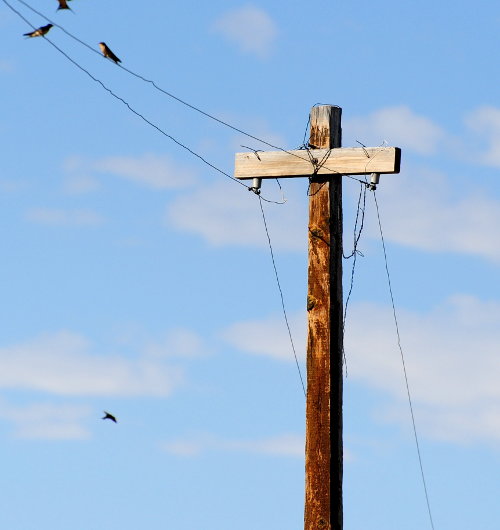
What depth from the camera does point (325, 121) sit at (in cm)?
1505

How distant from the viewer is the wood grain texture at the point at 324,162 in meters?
14.7

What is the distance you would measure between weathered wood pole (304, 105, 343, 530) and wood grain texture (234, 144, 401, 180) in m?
0.08

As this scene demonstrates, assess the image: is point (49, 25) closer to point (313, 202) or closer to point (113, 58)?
point (113, 58)

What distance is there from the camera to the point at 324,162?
14.9 meters

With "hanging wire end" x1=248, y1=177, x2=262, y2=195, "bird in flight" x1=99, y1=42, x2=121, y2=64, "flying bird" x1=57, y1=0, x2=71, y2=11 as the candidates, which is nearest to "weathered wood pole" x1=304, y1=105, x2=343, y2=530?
"hanging wire end" x1=248, y1=177, x2=262, y2=195

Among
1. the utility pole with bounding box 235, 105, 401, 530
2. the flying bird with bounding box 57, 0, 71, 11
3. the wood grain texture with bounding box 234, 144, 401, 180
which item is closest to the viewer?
the flying bird with bounding box 57, 0, 71, 11

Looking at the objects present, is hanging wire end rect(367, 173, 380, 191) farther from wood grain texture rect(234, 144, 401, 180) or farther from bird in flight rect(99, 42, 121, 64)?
bird in flight rect(99, 42, 121, 64)

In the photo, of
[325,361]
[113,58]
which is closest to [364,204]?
[325,361]

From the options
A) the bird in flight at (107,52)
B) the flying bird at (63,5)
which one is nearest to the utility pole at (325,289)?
the bird in flight at (107,52)

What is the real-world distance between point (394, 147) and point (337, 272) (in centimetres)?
141

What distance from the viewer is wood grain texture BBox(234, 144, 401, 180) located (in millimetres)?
14734

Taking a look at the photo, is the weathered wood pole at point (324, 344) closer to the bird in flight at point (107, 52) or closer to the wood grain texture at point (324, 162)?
the wood grain texture at point (324, 162)

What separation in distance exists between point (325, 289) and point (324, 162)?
135cm

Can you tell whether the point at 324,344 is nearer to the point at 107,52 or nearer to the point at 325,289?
the point at 325,289
